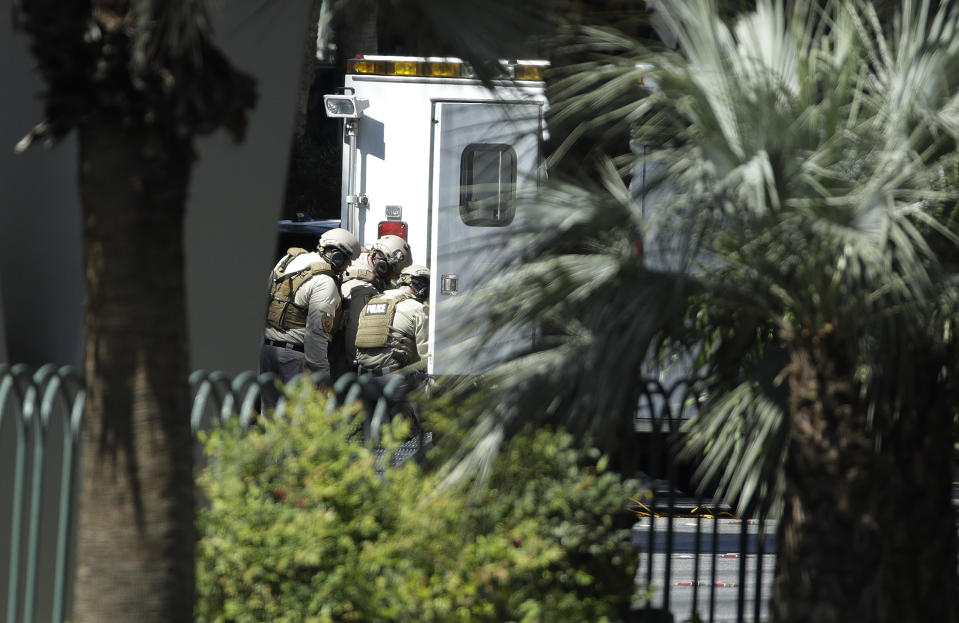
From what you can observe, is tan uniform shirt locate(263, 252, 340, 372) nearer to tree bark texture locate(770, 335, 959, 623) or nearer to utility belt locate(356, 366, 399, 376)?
utility belt locate(356, 366, 399, 376)

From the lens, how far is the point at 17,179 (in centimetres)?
475

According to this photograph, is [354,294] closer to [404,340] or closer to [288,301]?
[288,301]

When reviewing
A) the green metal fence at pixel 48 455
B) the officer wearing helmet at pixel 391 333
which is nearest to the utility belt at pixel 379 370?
the officer wearing helmet at pixel 391 333

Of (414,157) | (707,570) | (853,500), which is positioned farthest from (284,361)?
(853,500)

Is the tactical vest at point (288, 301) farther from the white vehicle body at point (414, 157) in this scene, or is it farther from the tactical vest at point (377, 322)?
the white vehicle body at point (414, 157)

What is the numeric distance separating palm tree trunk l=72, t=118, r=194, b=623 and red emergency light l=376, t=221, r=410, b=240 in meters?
7.43

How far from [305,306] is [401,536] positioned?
617 centimetres

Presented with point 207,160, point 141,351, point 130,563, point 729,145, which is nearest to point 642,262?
point 729,145

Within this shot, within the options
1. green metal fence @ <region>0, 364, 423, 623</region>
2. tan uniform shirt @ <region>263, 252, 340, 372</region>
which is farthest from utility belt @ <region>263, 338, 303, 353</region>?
green metal fence @ <region>0, 364, 423, 623</region>

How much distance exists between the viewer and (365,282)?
9898mm

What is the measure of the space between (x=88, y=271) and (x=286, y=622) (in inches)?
45.4

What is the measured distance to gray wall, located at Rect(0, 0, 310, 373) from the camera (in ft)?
15.5

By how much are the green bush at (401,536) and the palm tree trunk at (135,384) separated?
0.93 ft

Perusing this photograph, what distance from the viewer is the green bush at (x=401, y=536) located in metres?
3.51
